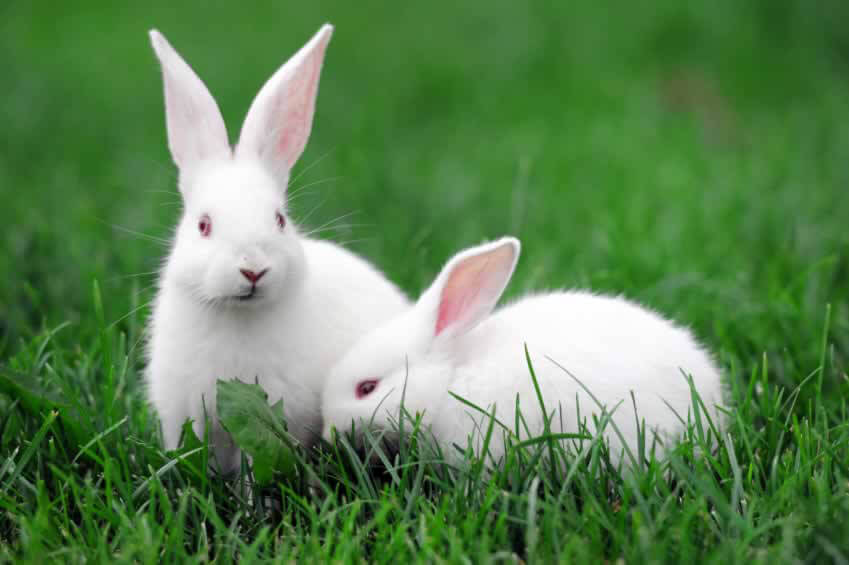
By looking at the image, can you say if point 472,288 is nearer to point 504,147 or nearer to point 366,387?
point 366,387

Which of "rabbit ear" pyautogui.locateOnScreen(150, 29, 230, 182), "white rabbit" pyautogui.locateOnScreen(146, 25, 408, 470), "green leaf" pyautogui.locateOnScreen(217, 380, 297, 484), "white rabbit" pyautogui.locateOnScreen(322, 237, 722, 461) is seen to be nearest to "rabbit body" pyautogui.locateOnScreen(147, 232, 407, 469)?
"white rabbit" pyautogui.locateOnScreen(146, 25, 408, 470)

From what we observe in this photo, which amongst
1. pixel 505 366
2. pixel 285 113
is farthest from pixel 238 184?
pixel 505 366

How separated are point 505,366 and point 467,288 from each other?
34cm

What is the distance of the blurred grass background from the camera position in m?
4.22

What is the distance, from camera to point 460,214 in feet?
17.5

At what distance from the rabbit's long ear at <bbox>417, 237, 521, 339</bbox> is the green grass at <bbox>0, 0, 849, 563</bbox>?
403mm

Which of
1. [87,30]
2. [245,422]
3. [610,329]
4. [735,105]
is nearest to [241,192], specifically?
[245,422]

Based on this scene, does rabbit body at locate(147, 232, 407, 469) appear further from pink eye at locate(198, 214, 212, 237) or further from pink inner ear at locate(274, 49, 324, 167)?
pink inner ear at locate(274, 49, 324, 167)

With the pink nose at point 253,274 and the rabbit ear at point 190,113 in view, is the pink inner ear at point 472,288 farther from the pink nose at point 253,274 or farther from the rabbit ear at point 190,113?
the rabbit ear at point 190,113

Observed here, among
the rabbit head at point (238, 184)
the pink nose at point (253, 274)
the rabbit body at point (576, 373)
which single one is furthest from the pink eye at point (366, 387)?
the pink nose at point (253, 274)

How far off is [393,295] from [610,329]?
35.7 inches

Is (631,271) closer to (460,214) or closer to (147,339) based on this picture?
(460,214)

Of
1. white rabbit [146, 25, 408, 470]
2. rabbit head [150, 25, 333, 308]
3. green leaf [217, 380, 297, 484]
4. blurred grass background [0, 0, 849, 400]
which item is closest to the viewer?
green leaf [217, 380, 297, 484]

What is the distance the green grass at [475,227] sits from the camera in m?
2.42
